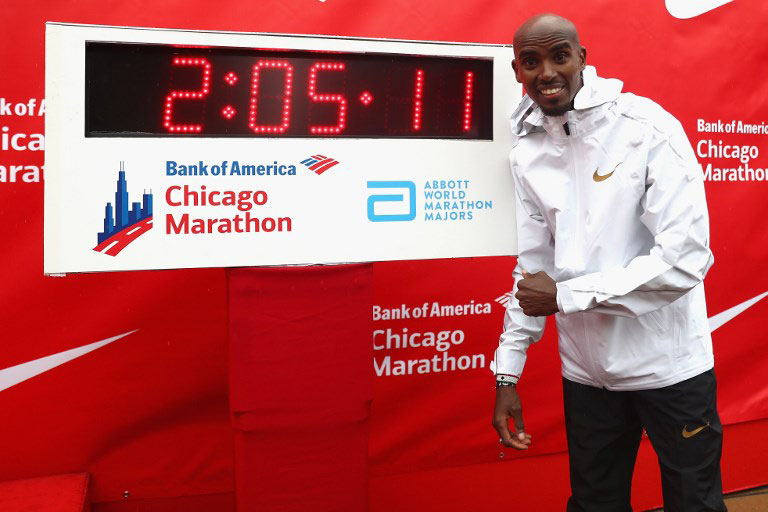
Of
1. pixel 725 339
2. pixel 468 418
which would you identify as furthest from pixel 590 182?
pixel 725 339

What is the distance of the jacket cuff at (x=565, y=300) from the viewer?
1650 mm

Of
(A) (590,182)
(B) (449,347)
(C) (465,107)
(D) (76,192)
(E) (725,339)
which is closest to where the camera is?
(D) (76,192)

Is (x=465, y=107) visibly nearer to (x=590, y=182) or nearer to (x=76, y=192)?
(x=590, y=182)

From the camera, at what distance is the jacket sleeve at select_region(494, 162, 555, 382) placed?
189 centimetres

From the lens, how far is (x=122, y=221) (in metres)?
1.64

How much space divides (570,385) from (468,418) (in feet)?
3.09

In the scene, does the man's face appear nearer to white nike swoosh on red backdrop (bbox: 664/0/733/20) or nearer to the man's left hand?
the man's left hand

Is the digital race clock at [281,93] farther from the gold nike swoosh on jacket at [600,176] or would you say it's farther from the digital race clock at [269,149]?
the gold nike swoosh on jacket at [600,176]

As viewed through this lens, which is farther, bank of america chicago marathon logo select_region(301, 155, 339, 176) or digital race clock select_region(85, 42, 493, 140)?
bank of america chicago marathon logo select_region(301, 155, 339, 176)

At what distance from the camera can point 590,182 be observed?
5.64 ft

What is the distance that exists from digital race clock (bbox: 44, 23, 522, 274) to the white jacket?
15 centimetres

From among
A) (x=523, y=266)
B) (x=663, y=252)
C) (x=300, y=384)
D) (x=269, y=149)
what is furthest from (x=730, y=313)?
(x=269, y=149)

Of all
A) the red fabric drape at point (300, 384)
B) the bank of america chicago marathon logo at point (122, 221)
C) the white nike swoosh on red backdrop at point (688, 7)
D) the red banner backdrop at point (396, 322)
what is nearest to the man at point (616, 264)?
the red fabric drape at point (300, 384)

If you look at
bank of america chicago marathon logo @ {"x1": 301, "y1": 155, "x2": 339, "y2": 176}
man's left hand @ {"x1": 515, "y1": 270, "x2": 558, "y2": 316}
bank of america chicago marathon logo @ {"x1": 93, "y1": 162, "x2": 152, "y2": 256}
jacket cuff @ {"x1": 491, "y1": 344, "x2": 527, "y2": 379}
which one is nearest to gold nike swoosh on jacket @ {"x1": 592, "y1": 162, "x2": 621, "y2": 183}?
man's left hand @ {"x1": 515, "y1": 270, "x2": 558, "y2": 316}
